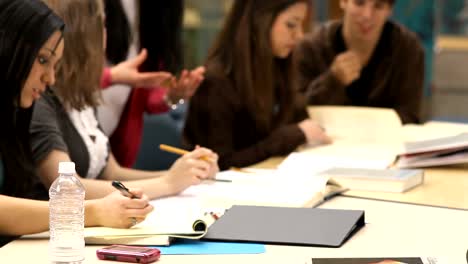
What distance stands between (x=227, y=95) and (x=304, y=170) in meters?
0.58

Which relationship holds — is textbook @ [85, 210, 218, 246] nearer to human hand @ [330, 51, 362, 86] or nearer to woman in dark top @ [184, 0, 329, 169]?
woman in dark top @ [184, 0, 329, 169]

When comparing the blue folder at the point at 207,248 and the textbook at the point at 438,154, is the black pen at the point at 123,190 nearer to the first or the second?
the blue folder at the point at 207,248

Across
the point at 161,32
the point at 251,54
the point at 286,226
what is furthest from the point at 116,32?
the point at 286,226

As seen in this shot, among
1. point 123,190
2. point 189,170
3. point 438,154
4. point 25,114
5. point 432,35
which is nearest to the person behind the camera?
point 123,190

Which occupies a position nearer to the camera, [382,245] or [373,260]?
[373,260]

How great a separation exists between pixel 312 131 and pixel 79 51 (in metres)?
1.07

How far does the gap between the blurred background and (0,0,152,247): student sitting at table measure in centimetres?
324

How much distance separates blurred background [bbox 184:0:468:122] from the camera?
19.3 ft

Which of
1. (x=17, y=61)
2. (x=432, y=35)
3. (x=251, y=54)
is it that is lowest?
(x=17, y=61)

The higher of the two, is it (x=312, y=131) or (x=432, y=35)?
(x=432, y=35)

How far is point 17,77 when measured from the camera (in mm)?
2195

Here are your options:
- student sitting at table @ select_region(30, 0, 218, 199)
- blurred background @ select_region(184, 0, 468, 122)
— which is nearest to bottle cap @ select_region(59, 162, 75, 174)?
student sitting at table @ select_region(30, 0, 218, 199)

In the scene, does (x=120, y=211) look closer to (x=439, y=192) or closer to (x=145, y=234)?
(x=145, y=234)

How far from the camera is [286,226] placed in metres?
2.12
